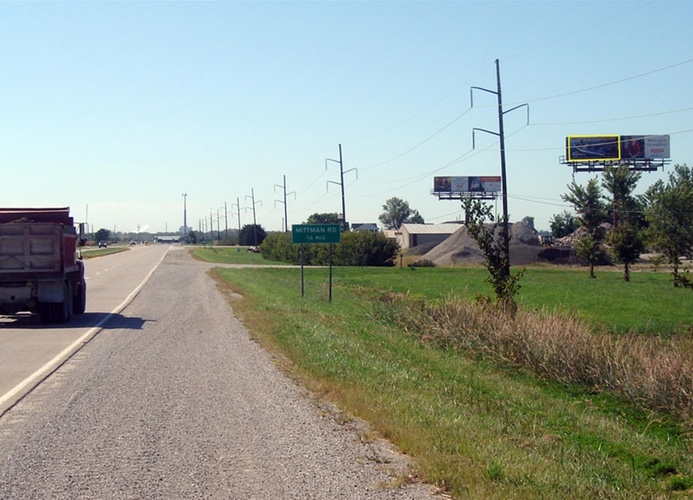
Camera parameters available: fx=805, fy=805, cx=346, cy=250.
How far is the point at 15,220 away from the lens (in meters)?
24.0

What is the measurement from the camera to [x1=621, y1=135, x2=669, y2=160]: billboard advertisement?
286 ft

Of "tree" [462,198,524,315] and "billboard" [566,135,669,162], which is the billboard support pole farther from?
"billboard" [566,135,669,162]

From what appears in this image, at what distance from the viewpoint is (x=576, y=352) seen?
16.8 m

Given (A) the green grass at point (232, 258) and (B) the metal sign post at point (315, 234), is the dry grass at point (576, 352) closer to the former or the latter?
(B) the metal sign post at point (315, 234)

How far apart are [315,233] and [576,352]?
1716 centimetres

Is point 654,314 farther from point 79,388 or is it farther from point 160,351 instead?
point 79,388

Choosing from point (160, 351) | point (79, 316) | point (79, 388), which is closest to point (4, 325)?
point (79, 316)

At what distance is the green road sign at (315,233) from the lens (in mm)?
32281

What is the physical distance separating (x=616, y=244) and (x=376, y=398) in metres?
51.3

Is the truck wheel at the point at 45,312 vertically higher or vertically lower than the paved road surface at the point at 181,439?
higher

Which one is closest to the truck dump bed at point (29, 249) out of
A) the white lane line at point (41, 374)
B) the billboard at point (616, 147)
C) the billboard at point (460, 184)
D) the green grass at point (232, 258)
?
the white lane line at point (41, 374)

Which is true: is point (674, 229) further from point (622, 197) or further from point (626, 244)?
point (622, 197)

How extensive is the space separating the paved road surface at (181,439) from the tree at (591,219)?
51969 millimetres

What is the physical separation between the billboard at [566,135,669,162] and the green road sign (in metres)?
60.5
